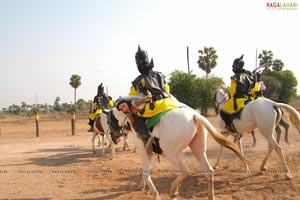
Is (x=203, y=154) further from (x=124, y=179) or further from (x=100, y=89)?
(x=100, y=89)

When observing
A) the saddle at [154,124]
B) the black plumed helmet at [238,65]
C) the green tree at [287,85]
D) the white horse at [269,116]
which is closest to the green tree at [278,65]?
the green tree at [287,85]

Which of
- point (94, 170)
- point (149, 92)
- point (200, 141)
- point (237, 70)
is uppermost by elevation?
point (237, 70)

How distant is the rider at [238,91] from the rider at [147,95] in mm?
3023

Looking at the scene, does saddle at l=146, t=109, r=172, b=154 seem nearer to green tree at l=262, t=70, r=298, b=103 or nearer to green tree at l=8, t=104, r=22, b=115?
green tree at l=262, t=70, r=298, b=103

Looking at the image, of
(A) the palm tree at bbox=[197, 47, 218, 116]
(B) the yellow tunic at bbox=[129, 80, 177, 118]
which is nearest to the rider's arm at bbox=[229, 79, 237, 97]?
(B) the yellow tunic at bbox=[129, 80, 177, 118]

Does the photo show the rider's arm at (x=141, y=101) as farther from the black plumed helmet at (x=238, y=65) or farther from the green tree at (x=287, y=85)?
the green tree at (x=287, y=85)

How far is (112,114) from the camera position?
7.66m

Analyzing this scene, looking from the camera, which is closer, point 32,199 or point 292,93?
point 32,199

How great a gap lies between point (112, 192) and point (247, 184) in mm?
2986

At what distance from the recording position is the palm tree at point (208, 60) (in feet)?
156

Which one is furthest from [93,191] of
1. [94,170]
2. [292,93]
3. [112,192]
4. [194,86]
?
[292,93]

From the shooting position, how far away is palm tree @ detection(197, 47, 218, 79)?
47.6 metres

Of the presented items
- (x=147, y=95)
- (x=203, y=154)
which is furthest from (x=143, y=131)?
(x=203, y=154)

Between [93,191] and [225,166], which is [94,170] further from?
[225,166]
